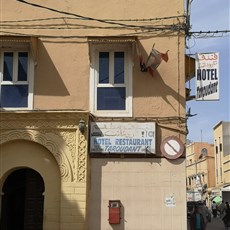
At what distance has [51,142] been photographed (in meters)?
13.0

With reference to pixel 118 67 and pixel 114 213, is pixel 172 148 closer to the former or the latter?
pixel 114 213

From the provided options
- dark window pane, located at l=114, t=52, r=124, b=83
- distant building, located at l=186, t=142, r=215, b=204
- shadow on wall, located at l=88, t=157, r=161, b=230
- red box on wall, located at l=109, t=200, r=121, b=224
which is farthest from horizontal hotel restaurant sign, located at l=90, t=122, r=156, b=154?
distant building, located at l=186, t=142, r=215, b=204

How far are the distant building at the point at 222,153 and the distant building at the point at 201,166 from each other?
3334mm

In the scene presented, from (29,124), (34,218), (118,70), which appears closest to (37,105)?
(29,124)

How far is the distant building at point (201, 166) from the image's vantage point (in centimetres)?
7362

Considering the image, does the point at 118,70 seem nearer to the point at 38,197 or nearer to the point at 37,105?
the point at 37,105

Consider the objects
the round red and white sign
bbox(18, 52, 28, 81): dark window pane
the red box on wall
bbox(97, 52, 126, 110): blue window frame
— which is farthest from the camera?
bbox(18, 52, 28, 81): dark window pane

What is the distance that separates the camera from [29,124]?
13141 mm

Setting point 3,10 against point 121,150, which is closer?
point 121,150

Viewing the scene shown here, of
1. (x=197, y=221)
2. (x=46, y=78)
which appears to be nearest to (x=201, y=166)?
(x=197, y=221)

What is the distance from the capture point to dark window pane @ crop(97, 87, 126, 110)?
1363cm

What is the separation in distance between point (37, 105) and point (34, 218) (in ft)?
11.2

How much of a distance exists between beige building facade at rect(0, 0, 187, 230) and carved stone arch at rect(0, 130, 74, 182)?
3cm

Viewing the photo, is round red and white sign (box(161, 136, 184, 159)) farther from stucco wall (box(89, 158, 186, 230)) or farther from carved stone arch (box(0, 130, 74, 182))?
carved stone arch (box(0, 130, 74, 182))
